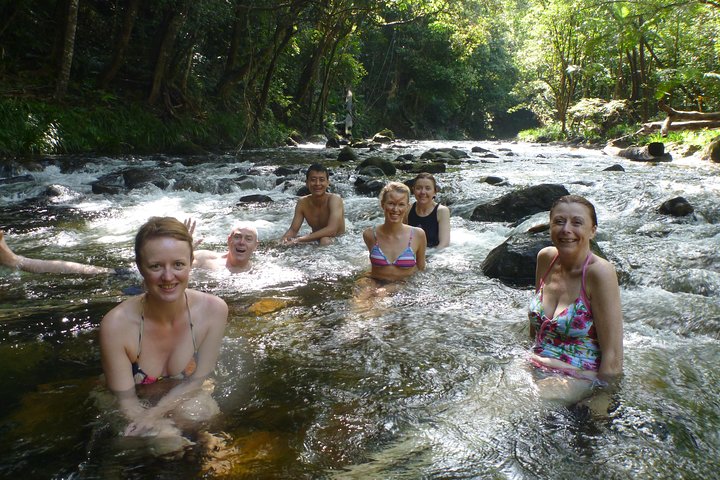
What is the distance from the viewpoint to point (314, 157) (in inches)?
741

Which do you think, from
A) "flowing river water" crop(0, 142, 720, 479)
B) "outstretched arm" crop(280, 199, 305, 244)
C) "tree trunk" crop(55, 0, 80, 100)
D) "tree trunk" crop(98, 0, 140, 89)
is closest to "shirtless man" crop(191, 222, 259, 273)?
"flowing river water" crop(0, 142, 720, 479)

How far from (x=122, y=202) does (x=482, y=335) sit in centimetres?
791

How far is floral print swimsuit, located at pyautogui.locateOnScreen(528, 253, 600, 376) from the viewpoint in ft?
10.9

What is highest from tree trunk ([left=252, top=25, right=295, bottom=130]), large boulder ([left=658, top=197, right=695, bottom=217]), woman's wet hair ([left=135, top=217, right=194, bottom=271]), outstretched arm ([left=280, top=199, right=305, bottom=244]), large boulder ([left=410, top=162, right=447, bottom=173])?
tree trunk ([left=252, top=25, right=295, bottom=130])

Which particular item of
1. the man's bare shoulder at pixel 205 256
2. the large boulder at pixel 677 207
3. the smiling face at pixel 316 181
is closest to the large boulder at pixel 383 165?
the smiling face at pixel 316 181

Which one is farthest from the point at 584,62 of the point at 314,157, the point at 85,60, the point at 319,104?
the point at 85,60

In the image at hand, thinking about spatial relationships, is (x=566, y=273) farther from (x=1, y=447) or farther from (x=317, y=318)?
(x=1, y=447)

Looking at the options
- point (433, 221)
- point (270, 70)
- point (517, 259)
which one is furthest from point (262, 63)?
point (517, 259)

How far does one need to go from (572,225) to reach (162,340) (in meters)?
2.43

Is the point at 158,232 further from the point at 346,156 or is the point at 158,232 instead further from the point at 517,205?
the point at 346,156

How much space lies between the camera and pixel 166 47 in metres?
16.4

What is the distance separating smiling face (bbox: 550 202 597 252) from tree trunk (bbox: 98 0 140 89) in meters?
15.1

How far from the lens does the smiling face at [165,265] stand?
2.75 m

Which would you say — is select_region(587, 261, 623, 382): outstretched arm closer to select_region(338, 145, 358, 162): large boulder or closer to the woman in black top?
the woman in black top
